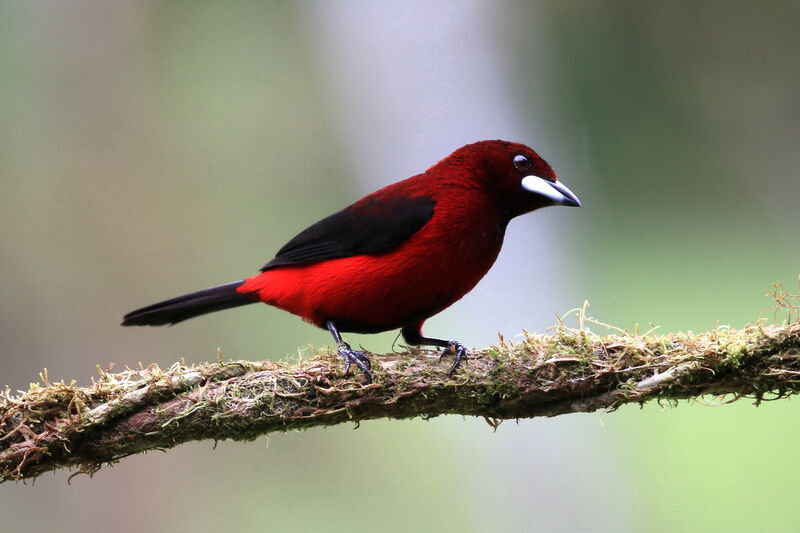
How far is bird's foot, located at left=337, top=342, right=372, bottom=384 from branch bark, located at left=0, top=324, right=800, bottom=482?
0.09 ft

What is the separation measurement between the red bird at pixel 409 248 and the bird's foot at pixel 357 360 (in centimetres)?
10

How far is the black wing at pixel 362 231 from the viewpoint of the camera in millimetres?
2904

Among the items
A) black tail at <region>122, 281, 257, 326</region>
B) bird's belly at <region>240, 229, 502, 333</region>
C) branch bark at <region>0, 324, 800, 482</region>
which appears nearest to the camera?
branch bark at <region>0, 324, 800, 482</region>

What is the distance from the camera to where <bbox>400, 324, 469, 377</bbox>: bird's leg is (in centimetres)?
242

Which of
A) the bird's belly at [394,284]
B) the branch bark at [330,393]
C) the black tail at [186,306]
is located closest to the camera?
the branch bark at [330,393]

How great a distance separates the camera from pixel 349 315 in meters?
2.91

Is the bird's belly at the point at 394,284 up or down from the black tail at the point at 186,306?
down

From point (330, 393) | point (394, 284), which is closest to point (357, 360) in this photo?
point (330, 393)

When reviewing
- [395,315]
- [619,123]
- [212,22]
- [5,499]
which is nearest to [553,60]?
[619,123]

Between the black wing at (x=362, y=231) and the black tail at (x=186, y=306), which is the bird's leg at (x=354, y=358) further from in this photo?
the black tail at (x=186, y=306)

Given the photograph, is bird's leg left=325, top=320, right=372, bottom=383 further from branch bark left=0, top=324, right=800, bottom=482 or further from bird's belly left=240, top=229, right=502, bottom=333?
bird's belly left=240, top=229, right=502, bottom=333

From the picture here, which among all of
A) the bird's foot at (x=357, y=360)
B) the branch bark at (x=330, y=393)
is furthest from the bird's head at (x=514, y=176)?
the bird's foot at (x=357, y=360)

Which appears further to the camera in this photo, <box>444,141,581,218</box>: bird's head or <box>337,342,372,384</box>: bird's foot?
<box>444,141,581,218</box>: bird's head

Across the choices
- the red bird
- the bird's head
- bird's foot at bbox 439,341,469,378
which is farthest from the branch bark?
the bird's head
